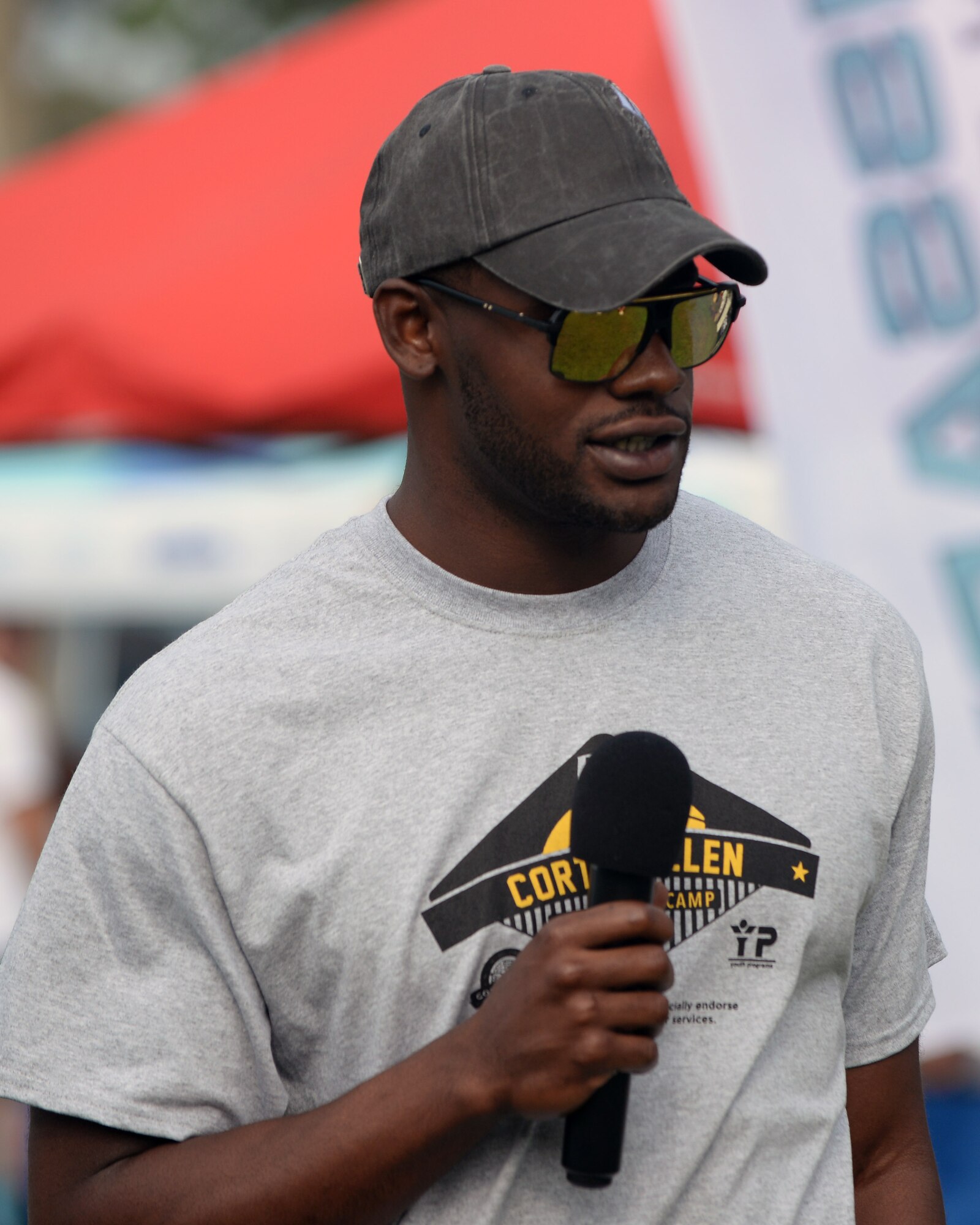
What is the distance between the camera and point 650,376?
200 centimetres

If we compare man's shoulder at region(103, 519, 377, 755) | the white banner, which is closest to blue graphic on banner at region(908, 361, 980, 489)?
the white banner

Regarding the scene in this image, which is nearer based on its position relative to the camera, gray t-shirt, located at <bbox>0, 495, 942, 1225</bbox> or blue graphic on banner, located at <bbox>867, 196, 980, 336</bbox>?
gray t-shirt, located at <bbox>0, 495, 942, 1225</bbox>

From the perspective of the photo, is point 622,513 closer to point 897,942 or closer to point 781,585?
point 781,585

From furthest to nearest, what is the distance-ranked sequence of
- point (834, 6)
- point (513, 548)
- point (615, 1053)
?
1. point (834, 6)
2. point (513, 548)
3. point (615, 1053)

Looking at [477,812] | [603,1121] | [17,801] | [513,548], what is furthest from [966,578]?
[17,801]

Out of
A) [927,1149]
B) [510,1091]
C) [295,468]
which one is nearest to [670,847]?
[510,1091]

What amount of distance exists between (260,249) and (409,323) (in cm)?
358

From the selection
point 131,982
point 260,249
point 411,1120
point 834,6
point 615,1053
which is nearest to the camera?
point 615,1053

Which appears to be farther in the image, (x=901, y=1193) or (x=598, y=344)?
(x=901, y=1193)

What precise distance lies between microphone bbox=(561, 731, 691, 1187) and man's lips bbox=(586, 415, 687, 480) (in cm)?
38

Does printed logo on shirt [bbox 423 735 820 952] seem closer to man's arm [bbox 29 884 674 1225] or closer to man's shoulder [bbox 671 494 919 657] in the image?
man's arm [bbox 29 884 674 1225]

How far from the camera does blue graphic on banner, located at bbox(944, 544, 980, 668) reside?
434cm

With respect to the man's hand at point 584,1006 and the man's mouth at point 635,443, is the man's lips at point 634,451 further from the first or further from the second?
the man's hand at point 584,1006

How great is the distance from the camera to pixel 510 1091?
1722 millimetres
